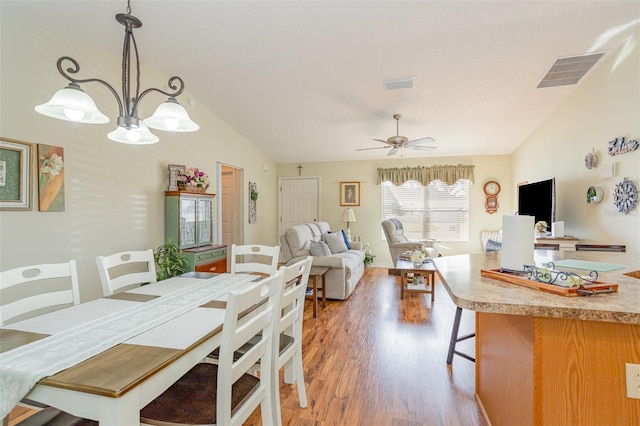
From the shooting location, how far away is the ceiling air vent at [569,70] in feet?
10.2

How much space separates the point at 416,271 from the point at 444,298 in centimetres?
74

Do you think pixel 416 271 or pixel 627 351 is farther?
pixel 416 271

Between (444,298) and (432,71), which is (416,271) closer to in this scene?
(444,298)

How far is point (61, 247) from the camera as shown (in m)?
2.71

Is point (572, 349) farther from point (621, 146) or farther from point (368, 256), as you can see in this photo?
point (368, 256)

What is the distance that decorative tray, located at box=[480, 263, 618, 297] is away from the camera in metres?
1.08

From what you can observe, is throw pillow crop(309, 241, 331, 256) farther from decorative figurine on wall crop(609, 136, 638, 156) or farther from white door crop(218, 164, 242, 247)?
decorative figurine on wall crop(609, 136, 638, 156)

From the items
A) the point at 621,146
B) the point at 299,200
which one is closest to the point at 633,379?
the point at 621,146

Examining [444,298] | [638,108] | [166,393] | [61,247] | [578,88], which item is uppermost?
[578,88]

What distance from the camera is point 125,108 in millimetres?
1724

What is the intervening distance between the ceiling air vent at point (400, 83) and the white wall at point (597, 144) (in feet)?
6.20

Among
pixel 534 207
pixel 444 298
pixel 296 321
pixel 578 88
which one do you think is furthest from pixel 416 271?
pixel 578 88

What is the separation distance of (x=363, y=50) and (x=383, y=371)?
2897 millimetres

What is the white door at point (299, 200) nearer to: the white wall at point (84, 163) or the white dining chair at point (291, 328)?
the white wall at point (84, 163)
